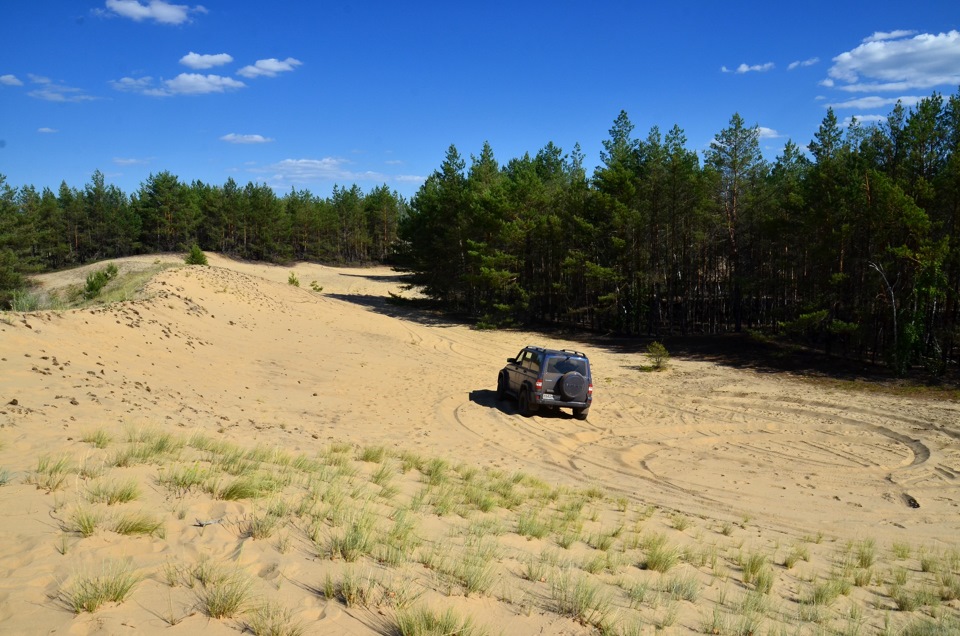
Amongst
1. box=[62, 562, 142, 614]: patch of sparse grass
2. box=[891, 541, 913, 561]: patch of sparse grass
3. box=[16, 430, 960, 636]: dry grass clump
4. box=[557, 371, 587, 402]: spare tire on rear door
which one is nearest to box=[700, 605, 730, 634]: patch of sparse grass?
box=[16, 430, 960, 636]: dry grass clump

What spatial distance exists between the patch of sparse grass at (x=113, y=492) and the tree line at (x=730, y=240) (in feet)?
86.0

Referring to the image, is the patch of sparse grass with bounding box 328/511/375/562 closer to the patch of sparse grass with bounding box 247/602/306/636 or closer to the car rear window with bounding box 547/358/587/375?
the patch of sparse grass with bounding box 247/602/306/636

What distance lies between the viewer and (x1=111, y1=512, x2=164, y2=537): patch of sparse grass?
18.2 feet

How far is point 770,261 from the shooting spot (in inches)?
1500

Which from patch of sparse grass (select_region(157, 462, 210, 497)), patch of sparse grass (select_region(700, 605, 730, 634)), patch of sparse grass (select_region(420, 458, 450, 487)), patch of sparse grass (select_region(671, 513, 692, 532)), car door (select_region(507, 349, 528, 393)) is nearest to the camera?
patch of sparse grass (select_region(700, 605, 730, 634))

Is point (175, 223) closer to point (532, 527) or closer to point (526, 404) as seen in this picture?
point (526, 404)

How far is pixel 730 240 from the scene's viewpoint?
117ft

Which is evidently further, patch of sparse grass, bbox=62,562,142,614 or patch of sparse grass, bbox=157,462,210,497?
patch of sparse grass, bbox=157,462,210,497

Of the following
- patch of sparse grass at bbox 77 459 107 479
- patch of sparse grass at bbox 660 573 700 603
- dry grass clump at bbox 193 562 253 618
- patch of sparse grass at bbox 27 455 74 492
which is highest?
patch of sparse grass at bbox 27 455 74 492

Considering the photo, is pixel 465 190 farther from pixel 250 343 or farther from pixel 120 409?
pixel 120 409

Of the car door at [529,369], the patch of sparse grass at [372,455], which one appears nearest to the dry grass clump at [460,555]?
the patch of sparse grass at [372,455]

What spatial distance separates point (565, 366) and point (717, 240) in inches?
979

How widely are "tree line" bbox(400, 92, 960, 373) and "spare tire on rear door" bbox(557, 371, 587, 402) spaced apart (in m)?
14.4

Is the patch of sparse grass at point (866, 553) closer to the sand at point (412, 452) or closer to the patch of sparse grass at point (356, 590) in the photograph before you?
the sand at point (412, 452)
